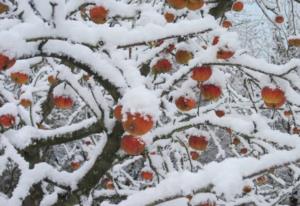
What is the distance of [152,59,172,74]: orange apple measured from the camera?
234cm

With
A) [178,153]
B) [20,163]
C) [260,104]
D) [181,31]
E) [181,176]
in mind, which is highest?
[181,31]

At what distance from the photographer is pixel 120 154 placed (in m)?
1.98

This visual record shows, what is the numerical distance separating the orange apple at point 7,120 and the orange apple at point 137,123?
127 centimetres

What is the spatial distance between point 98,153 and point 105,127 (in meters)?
0.15

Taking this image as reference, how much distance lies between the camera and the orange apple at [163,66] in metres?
2.34

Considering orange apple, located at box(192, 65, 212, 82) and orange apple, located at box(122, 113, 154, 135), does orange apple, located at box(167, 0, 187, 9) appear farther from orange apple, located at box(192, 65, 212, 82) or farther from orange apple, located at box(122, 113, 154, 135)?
orange apple, located at box(122, 113, 154, 135)

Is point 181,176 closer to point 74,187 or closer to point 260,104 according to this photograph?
point 74,187

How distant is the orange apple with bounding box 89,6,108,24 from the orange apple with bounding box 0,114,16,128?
694 mm

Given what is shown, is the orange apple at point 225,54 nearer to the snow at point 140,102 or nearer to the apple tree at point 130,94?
the apple tree at point 130,94

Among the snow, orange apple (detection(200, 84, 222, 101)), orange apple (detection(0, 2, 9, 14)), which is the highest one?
orange apple (detection(0, 2, 9, 14))

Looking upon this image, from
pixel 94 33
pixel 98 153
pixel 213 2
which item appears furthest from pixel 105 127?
pixel 213 2

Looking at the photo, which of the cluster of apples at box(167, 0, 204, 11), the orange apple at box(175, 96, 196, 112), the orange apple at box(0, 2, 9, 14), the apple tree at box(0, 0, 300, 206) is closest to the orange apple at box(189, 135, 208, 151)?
the apple tree at box(0, 0, 300, 206)

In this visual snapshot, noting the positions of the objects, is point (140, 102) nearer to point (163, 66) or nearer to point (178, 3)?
point (178, 3)

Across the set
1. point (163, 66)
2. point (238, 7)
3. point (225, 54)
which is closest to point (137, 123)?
point (225, 54)
